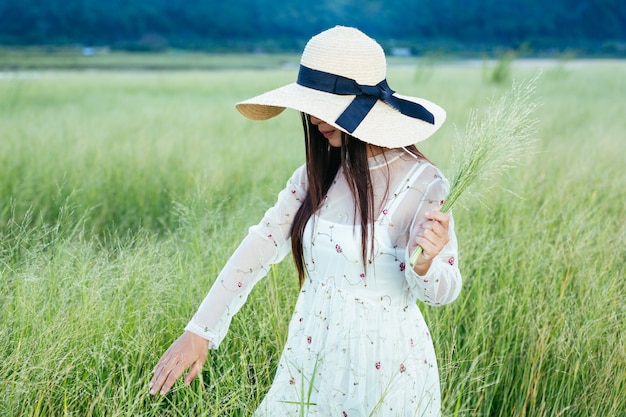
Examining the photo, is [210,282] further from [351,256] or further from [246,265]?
[351,256]

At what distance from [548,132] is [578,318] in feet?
14.2

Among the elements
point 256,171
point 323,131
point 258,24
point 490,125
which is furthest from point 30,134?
point 258,24

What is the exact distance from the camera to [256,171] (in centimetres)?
414

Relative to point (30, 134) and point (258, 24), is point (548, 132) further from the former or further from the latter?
point (258, 24)

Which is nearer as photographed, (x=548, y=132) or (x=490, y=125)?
(x=490, y=125)

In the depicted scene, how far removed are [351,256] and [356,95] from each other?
33 centimetres

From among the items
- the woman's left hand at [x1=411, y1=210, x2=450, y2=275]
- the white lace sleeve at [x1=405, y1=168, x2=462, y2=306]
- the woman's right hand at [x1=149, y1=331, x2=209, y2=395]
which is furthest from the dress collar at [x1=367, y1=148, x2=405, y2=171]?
the woman's right hand at [x1=149, y1=331, x2=209, y2=395]

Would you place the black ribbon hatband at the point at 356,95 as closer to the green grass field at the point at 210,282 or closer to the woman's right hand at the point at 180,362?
the green grass field at the point at 210,282

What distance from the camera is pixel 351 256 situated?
54.6 inches

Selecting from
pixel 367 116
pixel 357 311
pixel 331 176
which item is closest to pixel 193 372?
pixel 357 311

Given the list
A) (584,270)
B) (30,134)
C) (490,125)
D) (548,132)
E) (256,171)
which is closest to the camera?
(490,125)

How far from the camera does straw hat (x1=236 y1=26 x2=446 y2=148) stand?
4.50 ft

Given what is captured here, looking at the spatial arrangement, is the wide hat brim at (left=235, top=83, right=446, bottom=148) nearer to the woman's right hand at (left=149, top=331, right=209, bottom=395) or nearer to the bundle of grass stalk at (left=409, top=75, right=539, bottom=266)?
the bundle of grass stalk at (left=409, top=75, right=539, bottom=266)

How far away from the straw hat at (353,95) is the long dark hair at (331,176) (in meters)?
0.06
